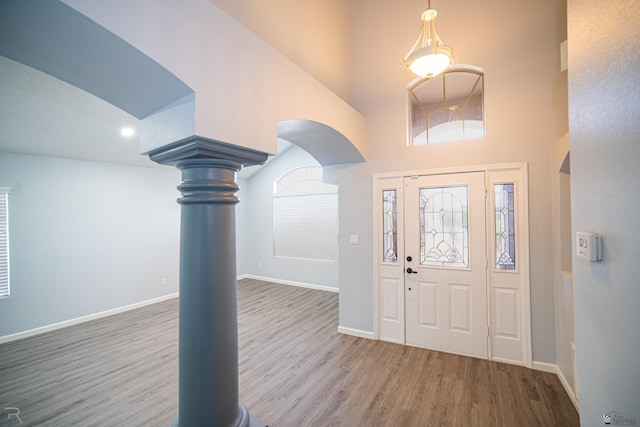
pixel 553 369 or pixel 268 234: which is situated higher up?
pixel 268 234

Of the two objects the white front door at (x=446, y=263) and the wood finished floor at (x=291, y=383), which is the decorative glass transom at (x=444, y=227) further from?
the wood finished floor at (x=291, y=383)

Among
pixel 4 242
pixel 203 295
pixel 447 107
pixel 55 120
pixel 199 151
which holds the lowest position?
pixel 203 295

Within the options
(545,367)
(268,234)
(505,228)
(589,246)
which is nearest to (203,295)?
(589,246)

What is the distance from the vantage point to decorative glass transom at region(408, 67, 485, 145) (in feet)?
10.6

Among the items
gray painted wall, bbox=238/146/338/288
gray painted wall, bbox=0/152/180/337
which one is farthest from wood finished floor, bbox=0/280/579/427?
gray painted wall, bbox=238/146/338/288

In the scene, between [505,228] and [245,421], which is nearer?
[245,421]

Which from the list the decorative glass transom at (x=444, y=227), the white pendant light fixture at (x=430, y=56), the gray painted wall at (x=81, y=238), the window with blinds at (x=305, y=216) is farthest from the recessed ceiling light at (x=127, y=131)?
the decorative glass transom at (x=444, y=227)

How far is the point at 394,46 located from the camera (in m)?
3.46

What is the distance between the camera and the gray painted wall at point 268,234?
6316mm

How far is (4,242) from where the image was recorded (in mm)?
3654

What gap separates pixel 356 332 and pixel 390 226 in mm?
1514

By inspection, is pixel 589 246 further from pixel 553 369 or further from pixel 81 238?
pixel 81 238

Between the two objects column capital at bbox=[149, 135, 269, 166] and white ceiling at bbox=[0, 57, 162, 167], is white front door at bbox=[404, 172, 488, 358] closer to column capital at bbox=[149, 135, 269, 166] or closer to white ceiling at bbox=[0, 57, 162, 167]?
column capital at bbox=[149, 135, 269, 166]

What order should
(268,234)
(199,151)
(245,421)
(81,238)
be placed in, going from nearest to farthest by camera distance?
(199,151), (245,421), (81,238), (268,234)
